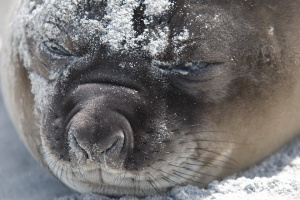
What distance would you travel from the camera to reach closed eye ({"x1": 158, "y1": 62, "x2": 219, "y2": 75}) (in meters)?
2.72

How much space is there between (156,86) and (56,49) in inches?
22.8

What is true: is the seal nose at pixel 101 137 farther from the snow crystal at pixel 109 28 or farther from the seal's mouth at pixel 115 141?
the snow crystal at pixel 109 28

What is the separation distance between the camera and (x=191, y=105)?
8.98 feet

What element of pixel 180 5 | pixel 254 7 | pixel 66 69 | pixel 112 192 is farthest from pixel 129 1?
pixel 112 192

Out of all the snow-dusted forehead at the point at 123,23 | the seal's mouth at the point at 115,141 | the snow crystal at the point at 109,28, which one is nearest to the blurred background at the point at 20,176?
the seal's mouth at the point at 115,141

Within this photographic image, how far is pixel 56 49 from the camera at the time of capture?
9.50 ft

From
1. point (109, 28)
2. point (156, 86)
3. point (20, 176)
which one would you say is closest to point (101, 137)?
point (156, 86)

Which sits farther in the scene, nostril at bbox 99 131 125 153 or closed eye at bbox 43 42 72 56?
closed eye at bbox 43 42 72 56

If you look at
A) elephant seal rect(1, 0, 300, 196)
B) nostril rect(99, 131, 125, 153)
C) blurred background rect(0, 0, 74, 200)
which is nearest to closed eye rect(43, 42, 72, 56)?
elephant seal rect(1, 0, 300, 196)

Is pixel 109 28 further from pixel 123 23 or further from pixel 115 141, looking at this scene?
pixel 115 141

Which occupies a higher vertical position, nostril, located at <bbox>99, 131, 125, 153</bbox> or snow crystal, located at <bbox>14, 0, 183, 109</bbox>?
snow crystal, located at <bbox>14, 0, 183, 109</bbox>

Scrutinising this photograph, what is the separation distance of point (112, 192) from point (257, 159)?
0.85 metres

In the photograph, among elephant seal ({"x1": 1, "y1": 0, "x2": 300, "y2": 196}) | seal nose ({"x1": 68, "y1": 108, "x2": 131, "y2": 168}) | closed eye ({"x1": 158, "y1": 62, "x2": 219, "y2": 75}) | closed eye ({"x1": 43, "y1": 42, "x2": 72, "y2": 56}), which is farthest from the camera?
closed eye ({"x1": 43, "y1": 42, "x2": 72, "y2": 56})

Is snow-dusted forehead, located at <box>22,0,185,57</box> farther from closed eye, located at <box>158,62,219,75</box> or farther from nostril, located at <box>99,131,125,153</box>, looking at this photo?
nostril, located at <box>99,131,125,153</box>
